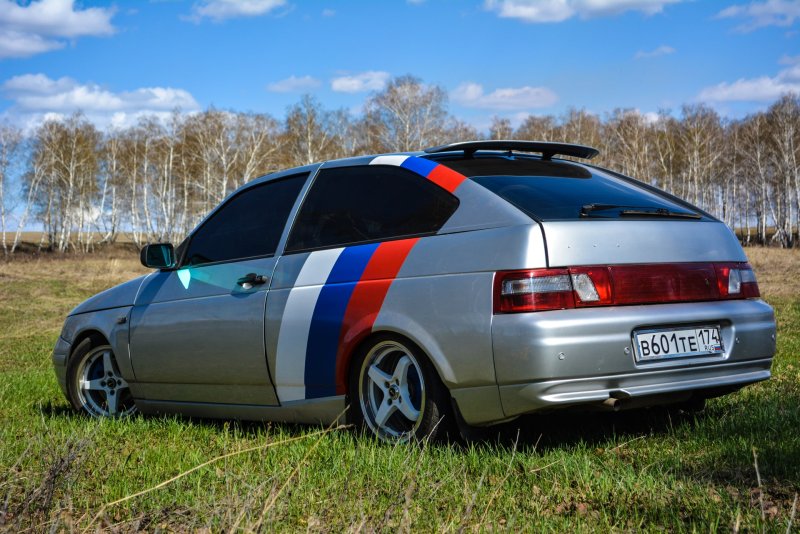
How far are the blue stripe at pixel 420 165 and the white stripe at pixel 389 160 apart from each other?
0.12ft

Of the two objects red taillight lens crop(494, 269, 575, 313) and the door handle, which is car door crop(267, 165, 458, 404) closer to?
the door handle

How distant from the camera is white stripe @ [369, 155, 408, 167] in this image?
15.1ft

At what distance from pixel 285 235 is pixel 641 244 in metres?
2.09

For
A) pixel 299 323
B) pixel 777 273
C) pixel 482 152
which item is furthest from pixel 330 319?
pixel 777 273

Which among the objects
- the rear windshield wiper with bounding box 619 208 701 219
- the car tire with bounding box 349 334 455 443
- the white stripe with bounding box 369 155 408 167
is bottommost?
the car tire with bounding box 349 334 455 443

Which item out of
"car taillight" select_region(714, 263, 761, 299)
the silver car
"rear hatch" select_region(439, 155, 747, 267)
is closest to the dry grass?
"car taillight" select_region(714, 263, 761, 299)

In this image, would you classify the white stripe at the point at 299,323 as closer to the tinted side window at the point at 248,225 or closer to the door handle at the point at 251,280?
the door handle at the point at 251,280

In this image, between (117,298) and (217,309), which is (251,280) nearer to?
(217,309)

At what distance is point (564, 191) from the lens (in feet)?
14.0

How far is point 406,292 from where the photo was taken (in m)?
4.09

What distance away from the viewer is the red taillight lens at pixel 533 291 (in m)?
3.70

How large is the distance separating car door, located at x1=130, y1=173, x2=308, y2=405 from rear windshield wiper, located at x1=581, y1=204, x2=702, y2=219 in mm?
1881

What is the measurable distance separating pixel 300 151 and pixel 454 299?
58.1 m

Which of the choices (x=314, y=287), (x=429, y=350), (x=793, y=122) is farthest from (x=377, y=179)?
(x=793, y=122)
